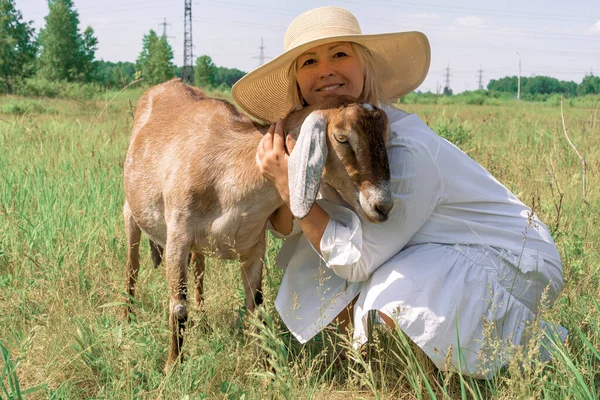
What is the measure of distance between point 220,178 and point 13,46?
47776 mm

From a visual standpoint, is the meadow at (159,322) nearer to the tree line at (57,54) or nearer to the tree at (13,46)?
the tree line at (57,54)

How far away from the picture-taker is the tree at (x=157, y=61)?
64250mm

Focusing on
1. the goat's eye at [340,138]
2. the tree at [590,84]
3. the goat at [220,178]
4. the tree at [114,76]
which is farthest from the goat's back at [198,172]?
the tree at [590,84]

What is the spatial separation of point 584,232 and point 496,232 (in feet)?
5.43

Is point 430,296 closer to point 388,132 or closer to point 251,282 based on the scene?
point 388,132

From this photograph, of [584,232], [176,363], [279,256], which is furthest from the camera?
[584,232]

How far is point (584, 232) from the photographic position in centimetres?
407

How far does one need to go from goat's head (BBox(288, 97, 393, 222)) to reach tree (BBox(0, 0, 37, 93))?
151 ft

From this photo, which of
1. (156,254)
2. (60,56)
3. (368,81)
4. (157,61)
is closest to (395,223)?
(368,81)

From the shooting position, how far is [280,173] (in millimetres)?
2635

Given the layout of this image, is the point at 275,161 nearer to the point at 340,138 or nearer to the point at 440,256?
the point at 340,138

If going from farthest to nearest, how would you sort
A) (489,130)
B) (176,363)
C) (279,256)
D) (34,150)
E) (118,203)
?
(489,130) < (34,150) < (118,203) < (279,256) < (176,363)

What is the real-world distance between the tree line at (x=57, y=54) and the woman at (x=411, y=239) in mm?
30424

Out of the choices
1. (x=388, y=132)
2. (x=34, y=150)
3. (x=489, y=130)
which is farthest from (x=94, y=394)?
(x=489, y=130)
